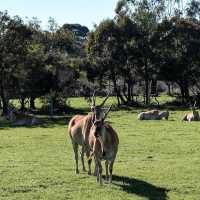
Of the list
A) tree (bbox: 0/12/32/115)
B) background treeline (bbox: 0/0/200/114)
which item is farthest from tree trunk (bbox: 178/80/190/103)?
tree (bbox: 0/12/32/115)

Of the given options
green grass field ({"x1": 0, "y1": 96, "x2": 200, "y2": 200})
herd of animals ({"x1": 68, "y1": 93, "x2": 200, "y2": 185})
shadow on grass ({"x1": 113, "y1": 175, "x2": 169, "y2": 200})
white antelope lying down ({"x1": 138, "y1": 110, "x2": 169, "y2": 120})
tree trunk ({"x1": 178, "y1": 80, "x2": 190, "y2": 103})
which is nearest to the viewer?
shadow on grass ({"x1": 113, "y1": 175, "x2": 169, "y2": 200})

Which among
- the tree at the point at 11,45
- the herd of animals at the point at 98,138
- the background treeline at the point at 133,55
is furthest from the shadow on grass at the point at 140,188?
the background treeline at the point at 133,55

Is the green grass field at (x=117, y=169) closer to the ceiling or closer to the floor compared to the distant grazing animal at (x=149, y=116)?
closer to the floor

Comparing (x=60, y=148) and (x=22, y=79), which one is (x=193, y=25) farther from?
(x=60, y=148)

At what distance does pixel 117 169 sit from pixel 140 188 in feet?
9.77

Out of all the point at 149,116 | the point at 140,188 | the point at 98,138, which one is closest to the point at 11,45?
the point at 149,116

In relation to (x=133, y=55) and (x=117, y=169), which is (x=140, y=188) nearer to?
(x=117, y=169)

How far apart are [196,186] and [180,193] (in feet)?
2.59

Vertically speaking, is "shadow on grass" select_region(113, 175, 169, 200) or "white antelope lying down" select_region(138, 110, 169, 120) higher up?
"white antelope lying down" select_region(138, 110, 169, 120)

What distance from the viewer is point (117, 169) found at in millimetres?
17453

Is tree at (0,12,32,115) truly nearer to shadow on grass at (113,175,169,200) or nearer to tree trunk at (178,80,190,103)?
tree trunk at (178,80,190,103)

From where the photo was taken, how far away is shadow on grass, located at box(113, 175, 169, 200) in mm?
13719

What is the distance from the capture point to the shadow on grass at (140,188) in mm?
13719

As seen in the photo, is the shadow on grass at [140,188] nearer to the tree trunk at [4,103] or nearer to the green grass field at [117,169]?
the green grass field at [117,169]
